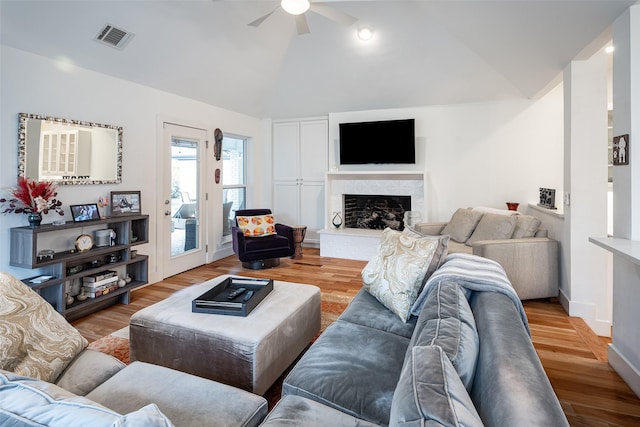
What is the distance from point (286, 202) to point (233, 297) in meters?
3.98

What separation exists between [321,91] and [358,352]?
14.6ft

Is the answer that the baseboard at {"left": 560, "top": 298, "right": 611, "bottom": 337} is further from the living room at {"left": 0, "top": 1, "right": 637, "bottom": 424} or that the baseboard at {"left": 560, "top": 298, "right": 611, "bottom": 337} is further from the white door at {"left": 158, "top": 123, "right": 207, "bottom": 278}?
the white door at {"left": 158, "top": 123, "right": 207, "bottom": 278}

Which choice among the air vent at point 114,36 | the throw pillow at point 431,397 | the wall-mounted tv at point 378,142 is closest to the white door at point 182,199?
the air vent at point 114,36

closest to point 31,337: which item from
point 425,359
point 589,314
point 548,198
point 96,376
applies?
point 96,376

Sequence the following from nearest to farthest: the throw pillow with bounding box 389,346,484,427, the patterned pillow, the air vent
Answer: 1. the throw pillow with bounding box 389,346,484,427
2. the air vent
3. the patterned pillow

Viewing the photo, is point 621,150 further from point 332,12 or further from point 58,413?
point 58,413

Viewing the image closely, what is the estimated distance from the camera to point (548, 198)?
3.93 m

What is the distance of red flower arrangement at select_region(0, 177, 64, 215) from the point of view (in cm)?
266

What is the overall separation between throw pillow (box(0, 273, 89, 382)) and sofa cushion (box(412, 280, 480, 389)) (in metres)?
1.42

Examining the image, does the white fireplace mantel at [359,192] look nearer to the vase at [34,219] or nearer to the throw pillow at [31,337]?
the vase at [34,219]

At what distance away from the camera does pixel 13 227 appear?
9.00 ft

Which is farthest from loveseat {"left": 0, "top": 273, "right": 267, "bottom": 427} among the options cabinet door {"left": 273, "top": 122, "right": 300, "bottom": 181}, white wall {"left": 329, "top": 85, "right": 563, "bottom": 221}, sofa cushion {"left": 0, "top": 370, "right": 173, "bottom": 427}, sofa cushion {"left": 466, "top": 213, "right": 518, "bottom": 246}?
cabinet door {"left": 273, "top": 122, "right": 300, "bottom": 181}

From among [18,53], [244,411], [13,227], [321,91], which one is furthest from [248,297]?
[321,91]

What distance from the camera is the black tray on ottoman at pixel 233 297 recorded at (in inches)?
80.4
